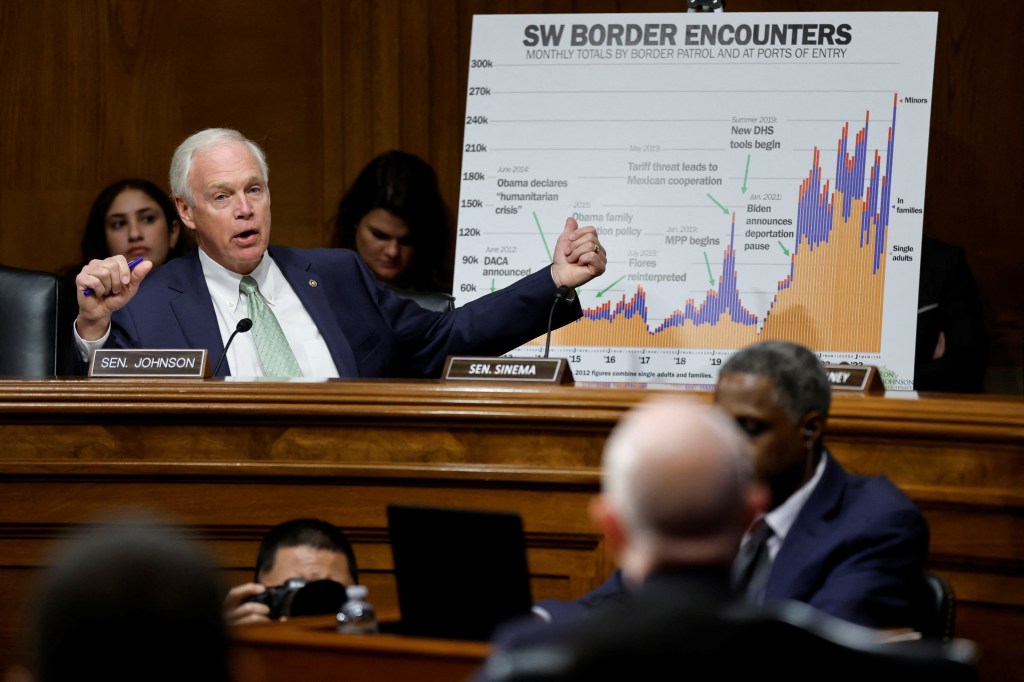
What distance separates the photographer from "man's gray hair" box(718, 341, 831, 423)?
273cm

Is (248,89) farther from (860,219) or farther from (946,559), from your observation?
(946,559)

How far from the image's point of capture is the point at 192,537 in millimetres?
3457

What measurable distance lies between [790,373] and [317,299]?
6.24 feet

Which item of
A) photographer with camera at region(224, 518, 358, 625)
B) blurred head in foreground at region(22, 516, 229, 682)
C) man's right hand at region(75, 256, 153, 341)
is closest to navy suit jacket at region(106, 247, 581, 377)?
man's right hand at region(75, 256, 153, 341)

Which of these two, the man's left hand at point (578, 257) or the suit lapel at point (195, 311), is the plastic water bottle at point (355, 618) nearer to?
the suit lapel at point (195, 311)

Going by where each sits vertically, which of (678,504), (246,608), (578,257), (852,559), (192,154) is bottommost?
(246,608)

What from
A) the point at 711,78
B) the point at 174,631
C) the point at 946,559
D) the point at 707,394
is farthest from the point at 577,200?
the point at 174,631

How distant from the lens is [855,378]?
11.3 feet

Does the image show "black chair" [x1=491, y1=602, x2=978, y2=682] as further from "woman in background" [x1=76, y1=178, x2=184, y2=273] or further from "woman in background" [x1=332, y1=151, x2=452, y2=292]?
"woman in background" [x1=76, y1=178, x2=184, y2=273]

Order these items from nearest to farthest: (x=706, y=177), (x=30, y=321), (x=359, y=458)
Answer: (x=359, y=458) → (x=30, y=321) → (x=706, y=177)

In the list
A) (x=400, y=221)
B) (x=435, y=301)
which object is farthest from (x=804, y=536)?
(x=400, y=221)

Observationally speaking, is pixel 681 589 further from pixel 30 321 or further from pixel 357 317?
pixel 30 321

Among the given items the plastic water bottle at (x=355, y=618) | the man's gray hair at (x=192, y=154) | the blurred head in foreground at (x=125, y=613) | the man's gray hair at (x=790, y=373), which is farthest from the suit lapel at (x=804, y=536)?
the man's gray hair at (x=192, y=154)

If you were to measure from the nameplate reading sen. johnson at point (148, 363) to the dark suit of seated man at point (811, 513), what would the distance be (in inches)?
49.8
